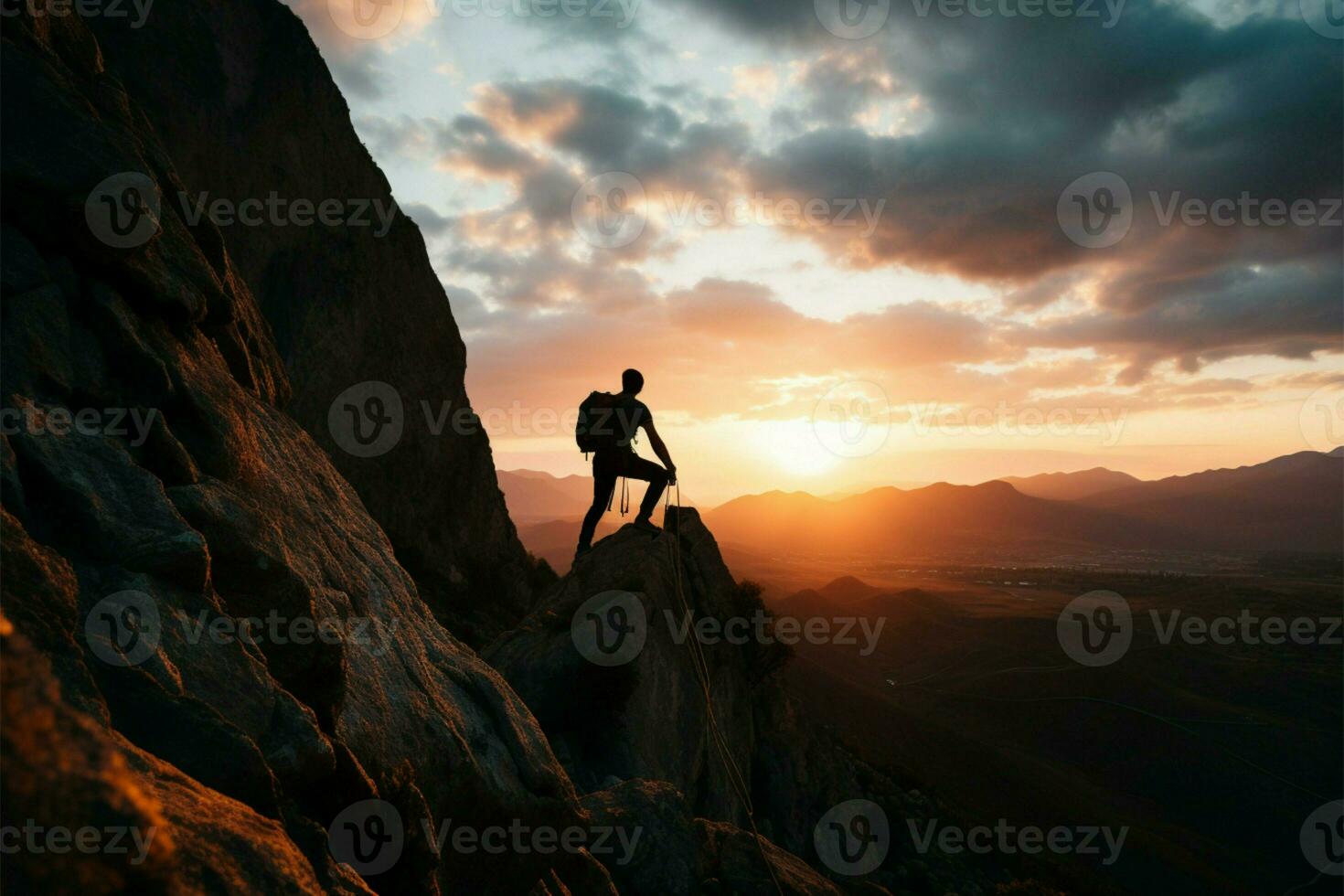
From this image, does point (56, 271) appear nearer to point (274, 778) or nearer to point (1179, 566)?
point (274, 778)

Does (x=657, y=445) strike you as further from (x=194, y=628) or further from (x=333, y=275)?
(x=333, y=275)

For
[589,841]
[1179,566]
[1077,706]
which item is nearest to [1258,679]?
[1077,706]

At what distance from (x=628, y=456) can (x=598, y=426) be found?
30.8 inches

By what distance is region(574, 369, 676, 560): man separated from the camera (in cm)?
1222

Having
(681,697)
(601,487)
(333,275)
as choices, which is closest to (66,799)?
(601,487)

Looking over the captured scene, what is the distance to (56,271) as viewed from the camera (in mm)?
4422

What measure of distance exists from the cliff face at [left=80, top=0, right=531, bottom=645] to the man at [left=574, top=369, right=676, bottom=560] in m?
20.2

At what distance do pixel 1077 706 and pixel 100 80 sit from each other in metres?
72.2

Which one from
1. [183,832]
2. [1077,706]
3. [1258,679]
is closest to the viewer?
[183,832]

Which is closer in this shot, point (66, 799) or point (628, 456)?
point (66, 799)

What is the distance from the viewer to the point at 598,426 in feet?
40.1

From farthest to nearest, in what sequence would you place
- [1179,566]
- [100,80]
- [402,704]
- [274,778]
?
[1179,566]
[100,80]
[402,704]
[274,778]

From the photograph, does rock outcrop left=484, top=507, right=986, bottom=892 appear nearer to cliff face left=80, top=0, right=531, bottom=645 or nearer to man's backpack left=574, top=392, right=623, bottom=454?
man's backpack left=574, top=392, right=623, bottom=454

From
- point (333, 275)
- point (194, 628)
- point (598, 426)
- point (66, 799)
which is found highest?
point (333, 275)
